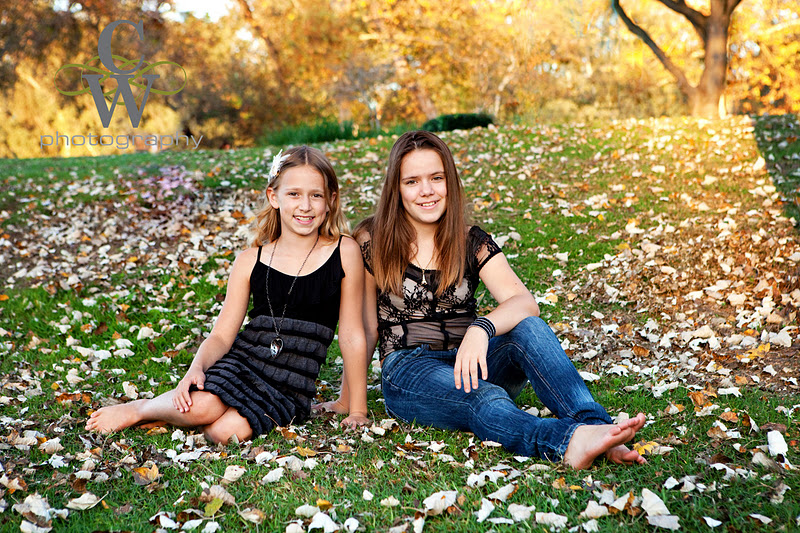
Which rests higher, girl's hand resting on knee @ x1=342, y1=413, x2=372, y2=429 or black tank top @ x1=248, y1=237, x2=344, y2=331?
black tank top @ x1=248, y1=237, x2=344, y2=331

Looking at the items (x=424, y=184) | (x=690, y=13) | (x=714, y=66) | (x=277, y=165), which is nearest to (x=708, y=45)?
(x=714, y=66)

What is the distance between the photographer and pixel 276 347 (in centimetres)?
326

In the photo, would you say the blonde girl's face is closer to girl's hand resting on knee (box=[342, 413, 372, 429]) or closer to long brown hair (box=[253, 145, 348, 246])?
long brown hair (box=[253, 145, 348, 246])

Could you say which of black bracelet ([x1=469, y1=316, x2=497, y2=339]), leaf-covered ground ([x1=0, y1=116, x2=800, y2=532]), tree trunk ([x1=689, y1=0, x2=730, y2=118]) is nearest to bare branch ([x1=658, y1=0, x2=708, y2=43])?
tree trunk ([x1=689, y1=0, x2=730, y2=118])

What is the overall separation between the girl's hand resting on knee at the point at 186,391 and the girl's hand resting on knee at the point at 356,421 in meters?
0.71

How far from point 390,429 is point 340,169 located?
18.7 feet

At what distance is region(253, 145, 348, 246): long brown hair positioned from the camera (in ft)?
10.9

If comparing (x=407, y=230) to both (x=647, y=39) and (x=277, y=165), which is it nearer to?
(x=277, y=165)

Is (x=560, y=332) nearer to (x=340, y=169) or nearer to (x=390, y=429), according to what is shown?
(x=390, y=429)

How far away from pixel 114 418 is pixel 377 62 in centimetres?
1514

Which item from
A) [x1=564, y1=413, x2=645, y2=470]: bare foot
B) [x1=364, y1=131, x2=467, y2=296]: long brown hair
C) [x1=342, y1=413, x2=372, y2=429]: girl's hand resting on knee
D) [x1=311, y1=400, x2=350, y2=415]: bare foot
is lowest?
[x1=311, y1=400, x2=350, y2=415]: bare foot

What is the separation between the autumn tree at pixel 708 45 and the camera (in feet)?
35.0

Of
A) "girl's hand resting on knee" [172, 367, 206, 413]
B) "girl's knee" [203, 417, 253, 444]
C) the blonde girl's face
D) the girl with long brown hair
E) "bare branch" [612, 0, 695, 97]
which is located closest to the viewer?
the girl with long brown hair

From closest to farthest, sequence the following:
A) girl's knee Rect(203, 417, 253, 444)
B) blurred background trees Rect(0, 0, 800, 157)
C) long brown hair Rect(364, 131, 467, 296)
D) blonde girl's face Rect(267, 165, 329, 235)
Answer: girl's knee Rect(203, 417, 253, 444), long brown hair Rect(364, 131, 467, 296), blonde girl's face Rect(267, 165, 329, 235), blurred background trees Rect(0, 0, 800, 157)
